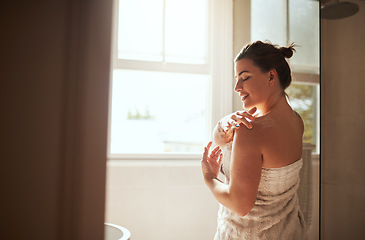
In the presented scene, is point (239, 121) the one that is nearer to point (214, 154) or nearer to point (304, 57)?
point (214, 154)

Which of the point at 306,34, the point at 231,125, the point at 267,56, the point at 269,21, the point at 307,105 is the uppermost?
the point at 269,21

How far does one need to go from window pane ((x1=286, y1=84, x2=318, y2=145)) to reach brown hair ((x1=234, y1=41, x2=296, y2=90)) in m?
0.32

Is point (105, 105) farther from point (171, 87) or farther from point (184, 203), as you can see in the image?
point (171, 87)

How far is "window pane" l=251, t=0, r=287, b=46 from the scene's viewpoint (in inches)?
69.0

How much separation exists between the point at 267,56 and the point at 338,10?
19.2 inches

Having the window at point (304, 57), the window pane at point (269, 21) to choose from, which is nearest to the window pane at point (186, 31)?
the window pane at point (269, 21)

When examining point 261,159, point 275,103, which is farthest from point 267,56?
point 261,159

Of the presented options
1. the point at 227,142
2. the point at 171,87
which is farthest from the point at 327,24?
the point at 171,87

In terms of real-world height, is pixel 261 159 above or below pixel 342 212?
above

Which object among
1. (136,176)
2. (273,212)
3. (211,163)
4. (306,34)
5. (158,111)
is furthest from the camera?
(158,111)

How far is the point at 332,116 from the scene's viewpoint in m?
1.39

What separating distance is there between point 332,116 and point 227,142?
1.81 feet

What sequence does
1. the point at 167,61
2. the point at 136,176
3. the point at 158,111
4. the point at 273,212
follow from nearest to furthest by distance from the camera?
the point at 273,212, the point at 136,176, the point at 167,61, the point at 158,111

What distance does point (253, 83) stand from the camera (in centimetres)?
119
